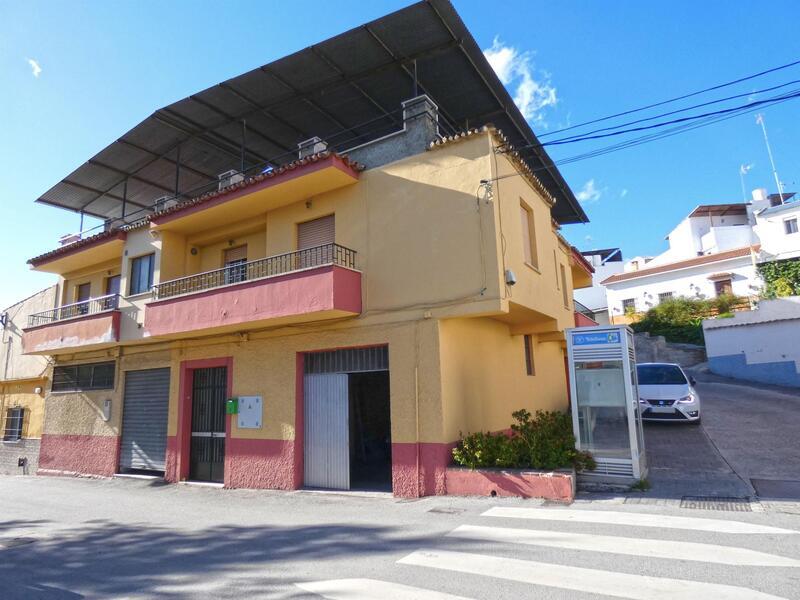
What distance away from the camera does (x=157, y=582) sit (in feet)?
16.3

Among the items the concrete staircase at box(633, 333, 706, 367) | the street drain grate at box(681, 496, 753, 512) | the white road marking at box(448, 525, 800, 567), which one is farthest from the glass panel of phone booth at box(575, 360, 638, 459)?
the concrete staircase at box(633, 333, 706, 367)

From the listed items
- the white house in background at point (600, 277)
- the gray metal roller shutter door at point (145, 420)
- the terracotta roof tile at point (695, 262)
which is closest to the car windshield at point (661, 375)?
the gray metal roller shutter door at point (145, 420)

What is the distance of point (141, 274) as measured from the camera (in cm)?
1372

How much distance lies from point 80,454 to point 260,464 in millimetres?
7750

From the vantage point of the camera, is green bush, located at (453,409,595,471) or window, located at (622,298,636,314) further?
window, located at (622,298,636,314)

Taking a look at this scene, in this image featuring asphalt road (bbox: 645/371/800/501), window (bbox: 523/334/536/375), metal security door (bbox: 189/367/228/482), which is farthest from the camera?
window (bbox: 523/334/536/375)

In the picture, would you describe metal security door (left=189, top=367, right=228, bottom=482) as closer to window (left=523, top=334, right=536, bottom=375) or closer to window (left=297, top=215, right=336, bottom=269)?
window (left=297, top=215, right=336, bottom=269)

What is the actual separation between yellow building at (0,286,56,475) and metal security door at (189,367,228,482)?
7.66 meters

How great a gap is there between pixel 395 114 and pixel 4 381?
17.2 meters

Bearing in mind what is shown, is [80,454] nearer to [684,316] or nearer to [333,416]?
[333,416]

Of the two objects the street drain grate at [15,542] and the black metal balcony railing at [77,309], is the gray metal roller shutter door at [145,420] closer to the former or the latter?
the black metal balcony railing at [77,309]

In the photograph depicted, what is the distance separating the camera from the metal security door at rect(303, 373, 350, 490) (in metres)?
9.70

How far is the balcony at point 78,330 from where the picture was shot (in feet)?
43.9

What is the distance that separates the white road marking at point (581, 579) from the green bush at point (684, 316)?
2680 cm
